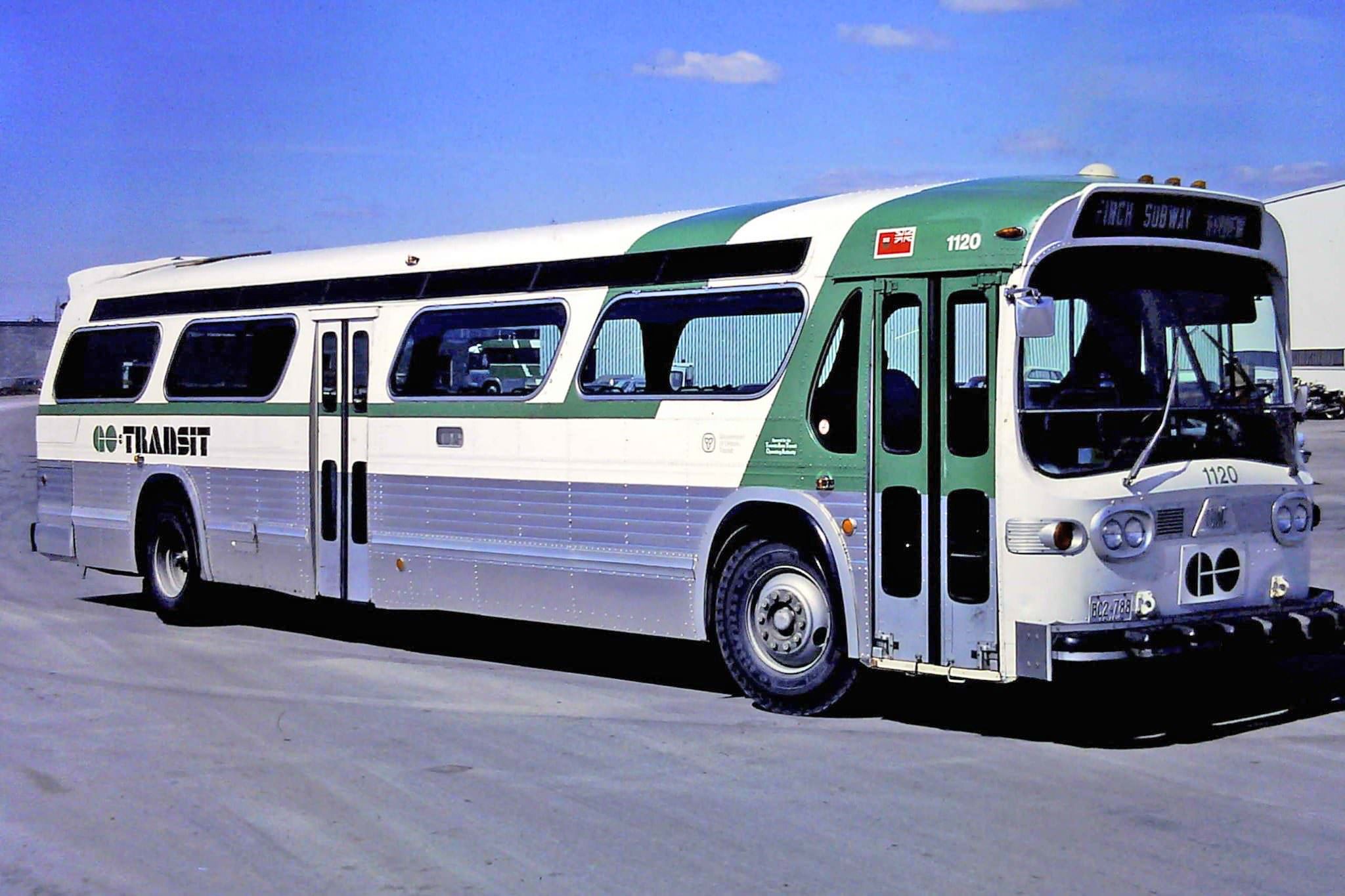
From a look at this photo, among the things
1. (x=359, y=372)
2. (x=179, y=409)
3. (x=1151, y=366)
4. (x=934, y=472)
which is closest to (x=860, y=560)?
(x=934, y=472)

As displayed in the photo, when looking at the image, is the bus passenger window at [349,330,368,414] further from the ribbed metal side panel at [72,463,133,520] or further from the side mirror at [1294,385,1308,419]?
the side mirror at [1294,385,1308,419]

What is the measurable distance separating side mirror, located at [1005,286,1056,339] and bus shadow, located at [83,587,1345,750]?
1.72 m

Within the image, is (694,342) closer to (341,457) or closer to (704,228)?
(704,228)

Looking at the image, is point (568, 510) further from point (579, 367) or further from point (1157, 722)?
point (1157, 722)

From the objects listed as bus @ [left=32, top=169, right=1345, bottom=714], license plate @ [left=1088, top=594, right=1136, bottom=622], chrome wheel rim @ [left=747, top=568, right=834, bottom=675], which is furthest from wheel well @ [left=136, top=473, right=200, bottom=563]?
license plate @ [left=1088, top=594, right=1136, bottom=622]

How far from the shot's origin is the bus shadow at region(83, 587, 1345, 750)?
944 cm

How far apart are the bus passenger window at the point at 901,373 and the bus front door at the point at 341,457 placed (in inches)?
190

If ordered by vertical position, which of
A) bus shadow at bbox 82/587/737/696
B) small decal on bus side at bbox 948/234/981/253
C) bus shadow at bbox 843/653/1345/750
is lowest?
bus shadow at bbox 843/653/1345/750

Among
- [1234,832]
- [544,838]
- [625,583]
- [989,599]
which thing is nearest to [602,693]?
[625,583]

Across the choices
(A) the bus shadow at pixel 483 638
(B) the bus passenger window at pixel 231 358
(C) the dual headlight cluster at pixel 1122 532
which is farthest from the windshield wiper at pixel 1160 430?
(B) the bus passenger window at pixel 231 358

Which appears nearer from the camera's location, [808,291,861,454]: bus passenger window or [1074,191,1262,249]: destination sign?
[1074,191,1262,249]: destination sign

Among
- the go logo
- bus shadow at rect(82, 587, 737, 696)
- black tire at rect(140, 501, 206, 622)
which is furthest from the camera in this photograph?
the go logo

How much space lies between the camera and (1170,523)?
9.00 meters

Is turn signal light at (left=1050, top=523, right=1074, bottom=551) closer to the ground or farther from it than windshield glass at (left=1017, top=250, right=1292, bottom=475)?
closer to the ground
